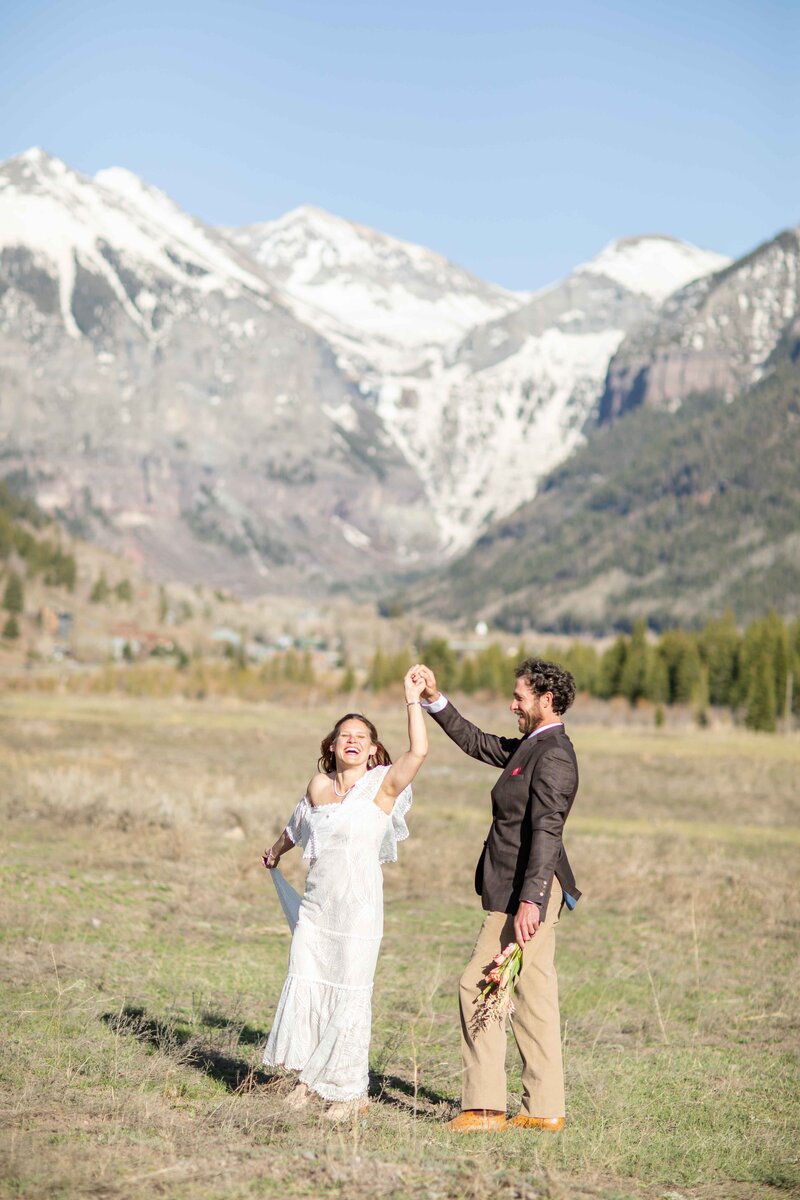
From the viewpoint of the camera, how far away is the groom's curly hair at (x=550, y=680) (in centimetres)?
837

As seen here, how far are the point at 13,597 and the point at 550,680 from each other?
132 meters

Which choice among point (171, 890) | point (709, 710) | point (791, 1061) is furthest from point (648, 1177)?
point (709, 710)

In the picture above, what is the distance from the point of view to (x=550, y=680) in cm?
838

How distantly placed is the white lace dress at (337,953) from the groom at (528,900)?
0.59m

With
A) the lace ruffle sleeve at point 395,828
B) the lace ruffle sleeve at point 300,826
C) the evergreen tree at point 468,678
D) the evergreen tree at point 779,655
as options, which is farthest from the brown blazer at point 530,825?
the evergreen tree at point 468,678

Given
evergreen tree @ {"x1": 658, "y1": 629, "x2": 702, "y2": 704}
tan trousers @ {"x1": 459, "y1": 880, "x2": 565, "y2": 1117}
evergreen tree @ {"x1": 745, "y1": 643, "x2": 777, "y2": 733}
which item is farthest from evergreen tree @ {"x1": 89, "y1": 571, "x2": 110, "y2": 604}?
tan trousers @ {"x1": 459, "y1": 880, "x2": 565, "y2": 1117}

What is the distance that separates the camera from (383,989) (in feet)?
41.2

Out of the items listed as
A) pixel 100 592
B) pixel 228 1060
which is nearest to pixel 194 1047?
pixel 228 1060

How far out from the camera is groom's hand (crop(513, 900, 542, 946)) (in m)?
7.74

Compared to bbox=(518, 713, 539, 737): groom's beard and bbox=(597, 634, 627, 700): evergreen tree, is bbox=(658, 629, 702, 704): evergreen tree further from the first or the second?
bbox=(518, 713, 539, 737): groom's beard

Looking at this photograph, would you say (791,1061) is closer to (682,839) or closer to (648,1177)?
(648,1177)

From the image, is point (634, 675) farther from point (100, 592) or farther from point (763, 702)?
point (100, 592)

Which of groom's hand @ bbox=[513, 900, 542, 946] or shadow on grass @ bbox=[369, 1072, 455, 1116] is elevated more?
groom's hand @ bbox=[513, 900, 542, 946]

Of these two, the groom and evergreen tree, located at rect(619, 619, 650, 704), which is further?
evergreen tree, located at rect(619, 619, 650, 704)
